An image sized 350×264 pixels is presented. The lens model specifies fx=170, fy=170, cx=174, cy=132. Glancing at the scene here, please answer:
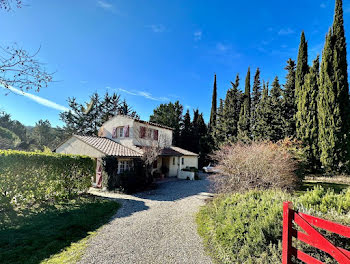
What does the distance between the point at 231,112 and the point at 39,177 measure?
93.1 ft

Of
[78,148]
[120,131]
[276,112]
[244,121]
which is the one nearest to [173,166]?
[120,131]

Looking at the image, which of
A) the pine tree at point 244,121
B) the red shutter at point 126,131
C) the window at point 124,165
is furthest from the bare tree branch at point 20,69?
the pine tree at point 244,121

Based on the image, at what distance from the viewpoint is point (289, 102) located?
21.6m

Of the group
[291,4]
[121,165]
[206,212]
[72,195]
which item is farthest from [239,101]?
[72,195]

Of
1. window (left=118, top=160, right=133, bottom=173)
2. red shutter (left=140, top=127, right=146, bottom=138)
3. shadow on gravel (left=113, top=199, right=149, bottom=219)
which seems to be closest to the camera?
shadow on gravel (left=113, top=199, right=149, bottom=219)

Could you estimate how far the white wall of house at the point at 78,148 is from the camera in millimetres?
15484

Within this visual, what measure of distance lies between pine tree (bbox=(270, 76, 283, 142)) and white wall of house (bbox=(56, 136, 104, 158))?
21.1 meters

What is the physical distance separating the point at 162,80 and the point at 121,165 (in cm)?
1102

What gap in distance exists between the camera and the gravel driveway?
471 cm

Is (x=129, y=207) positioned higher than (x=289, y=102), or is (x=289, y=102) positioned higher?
(x=289, y=102)

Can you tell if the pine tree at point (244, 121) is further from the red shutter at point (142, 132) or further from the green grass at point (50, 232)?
the green grass at point (50, 232)

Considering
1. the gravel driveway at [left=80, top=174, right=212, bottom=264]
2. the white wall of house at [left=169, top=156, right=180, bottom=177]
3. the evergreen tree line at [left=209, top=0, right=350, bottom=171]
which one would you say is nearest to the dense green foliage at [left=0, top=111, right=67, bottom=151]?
the white wall of house at [left=169, top=156, right=180, bottom=177]

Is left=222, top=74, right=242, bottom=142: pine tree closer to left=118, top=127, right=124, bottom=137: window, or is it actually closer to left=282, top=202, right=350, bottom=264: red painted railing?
left=118, top=127, right=124, bottom=137: window

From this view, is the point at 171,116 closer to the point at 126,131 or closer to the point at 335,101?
the point at 126,131
